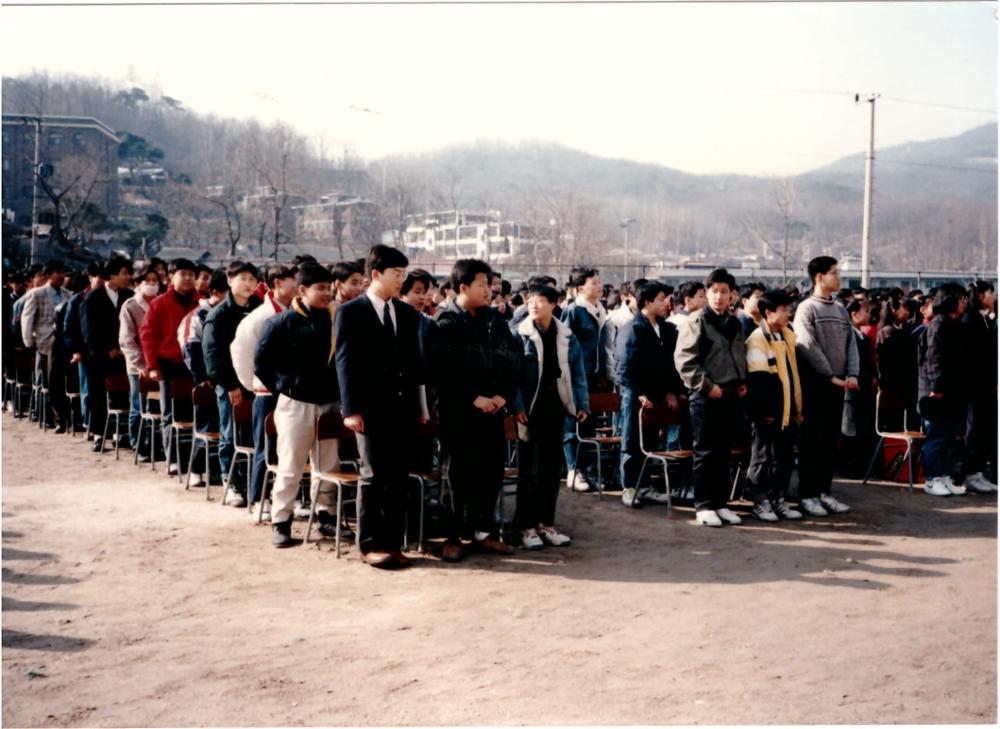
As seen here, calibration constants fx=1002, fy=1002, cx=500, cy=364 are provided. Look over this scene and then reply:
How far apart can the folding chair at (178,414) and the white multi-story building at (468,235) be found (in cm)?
5435

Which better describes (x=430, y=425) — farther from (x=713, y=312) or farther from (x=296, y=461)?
(x=713, y=312)

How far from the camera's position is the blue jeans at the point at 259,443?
6961mm

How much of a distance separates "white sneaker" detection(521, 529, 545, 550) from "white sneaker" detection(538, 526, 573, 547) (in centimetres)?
7

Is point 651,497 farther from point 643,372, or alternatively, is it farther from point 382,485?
point 382,485

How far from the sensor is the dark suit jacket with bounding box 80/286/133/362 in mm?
9945

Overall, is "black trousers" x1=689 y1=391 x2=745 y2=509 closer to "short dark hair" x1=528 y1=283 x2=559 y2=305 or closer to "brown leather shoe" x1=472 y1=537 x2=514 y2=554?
"short dark hair" x1=528 y1=283 x2=559 y2=305

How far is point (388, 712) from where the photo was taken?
155 inches

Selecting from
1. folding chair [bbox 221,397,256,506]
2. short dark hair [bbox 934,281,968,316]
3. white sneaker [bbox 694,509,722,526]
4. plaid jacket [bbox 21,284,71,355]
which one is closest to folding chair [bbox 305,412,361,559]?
folding chair [bbox 221,397,256,506]

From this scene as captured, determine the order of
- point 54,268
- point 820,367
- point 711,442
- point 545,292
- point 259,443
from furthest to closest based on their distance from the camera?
point 54,268, point 820,367, point 711,442, point 259,443, point 545,292

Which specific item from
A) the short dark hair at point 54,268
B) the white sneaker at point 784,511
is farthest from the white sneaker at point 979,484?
the short dark hair at point 54,268

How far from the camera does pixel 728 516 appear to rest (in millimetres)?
7441

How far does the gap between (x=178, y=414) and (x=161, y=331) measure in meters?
0.73

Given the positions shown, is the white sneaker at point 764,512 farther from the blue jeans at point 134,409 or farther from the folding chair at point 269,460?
the blue jeans at point 134,409

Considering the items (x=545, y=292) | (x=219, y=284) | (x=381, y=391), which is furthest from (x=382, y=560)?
(x=219, y=284)
